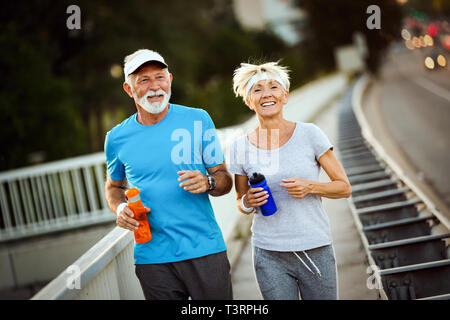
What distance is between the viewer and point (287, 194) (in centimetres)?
300

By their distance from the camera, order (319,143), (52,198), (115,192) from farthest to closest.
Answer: (52,198) < (115,192) < (319,143)

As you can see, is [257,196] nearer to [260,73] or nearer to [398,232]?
[260,73]

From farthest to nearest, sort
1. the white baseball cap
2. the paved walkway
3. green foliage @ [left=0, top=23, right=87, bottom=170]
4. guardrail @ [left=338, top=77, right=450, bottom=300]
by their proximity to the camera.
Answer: green foliage @ [left=0, top=23, right=87, bottom=170] < the paved walkway < guardrail @ [left=338, top=77, right=450, bottom=300] < the white baseball cap

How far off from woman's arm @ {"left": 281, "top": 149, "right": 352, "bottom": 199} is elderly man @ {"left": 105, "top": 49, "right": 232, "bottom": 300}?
469 mm

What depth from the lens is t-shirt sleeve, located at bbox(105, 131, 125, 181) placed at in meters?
3.20

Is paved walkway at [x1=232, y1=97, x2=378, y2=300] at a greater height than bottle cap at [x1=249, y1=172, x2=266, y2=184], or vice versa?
bottle cap at [x1=249, y1=172, x2=266, y2=184]

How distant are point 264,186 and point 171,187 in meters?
0.54

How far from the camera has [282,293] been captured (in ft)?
9.75

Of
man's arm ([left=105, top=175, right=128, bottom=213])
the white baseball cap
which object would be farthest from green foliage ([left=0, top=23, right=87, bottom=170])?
the white baseball cap

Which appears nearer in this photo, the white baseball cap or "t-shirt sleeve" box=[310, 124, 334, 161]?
"t-shirt sleeve" box=[310, 124, 334, 161]

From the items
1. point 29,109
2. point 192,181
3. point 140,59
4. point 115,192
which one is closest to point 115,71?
point 29,109

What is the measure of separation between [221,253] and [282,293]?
0.42 meters

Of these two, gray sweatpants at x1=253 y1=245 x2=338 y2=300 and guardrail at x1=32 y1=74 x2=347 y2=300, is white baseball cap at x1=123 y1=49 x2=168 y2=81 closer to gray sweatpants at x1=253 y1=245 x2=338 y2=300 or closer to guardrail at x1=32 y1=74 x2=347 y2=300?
guardrail at x1=32 y1=74 x2=347 y2=300
